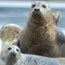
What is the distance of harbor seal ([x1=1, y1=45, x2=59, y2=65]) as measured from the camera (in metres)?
7.14

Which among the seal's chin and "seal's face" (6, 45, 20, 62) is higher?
the seal's chin

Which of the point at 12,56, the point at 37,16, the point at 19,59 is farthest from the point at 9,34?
the point at 12,56

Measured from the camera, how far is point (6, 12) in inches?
806

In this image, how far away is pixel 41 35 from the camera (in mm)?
8812

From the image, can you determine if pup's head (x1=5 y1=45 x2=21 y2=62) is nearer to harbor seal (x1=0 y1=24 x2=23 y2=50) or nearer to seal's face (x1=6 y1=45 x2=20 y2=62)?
seal's face (x1=6 y1=45 x2=20 y2=62)

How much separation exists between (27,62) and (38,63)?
189 mm

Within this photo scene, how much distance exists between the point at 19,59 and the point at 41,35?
1.50 metres

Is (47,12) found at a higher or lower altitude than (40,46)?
higher

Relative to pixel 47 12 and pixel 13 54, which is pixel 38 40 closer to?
pixel 47 12

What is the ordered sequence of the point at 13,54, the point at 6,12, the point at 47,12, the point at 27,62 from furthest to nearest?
the point at 6,12
the point at 47,12
the point at 27,62
the point at 13,54

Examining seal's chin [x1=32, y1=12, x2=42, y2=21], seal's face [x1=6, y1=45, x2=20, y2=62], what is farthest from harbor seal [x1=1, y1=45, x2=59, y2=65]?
seal's chin [x1=32, y1=12, x2=42, y2=21]

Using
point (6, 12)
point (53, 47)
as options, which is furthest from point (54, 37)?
point (6, 12)

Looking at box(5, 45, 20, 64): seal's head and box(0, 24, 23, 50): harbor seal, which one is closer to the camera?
box(5, 45, 20, 64): seal's head

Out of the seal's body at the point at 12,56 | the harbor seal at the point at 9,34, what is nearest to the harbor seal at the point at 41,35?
the harbor seal at the point at 9,34
